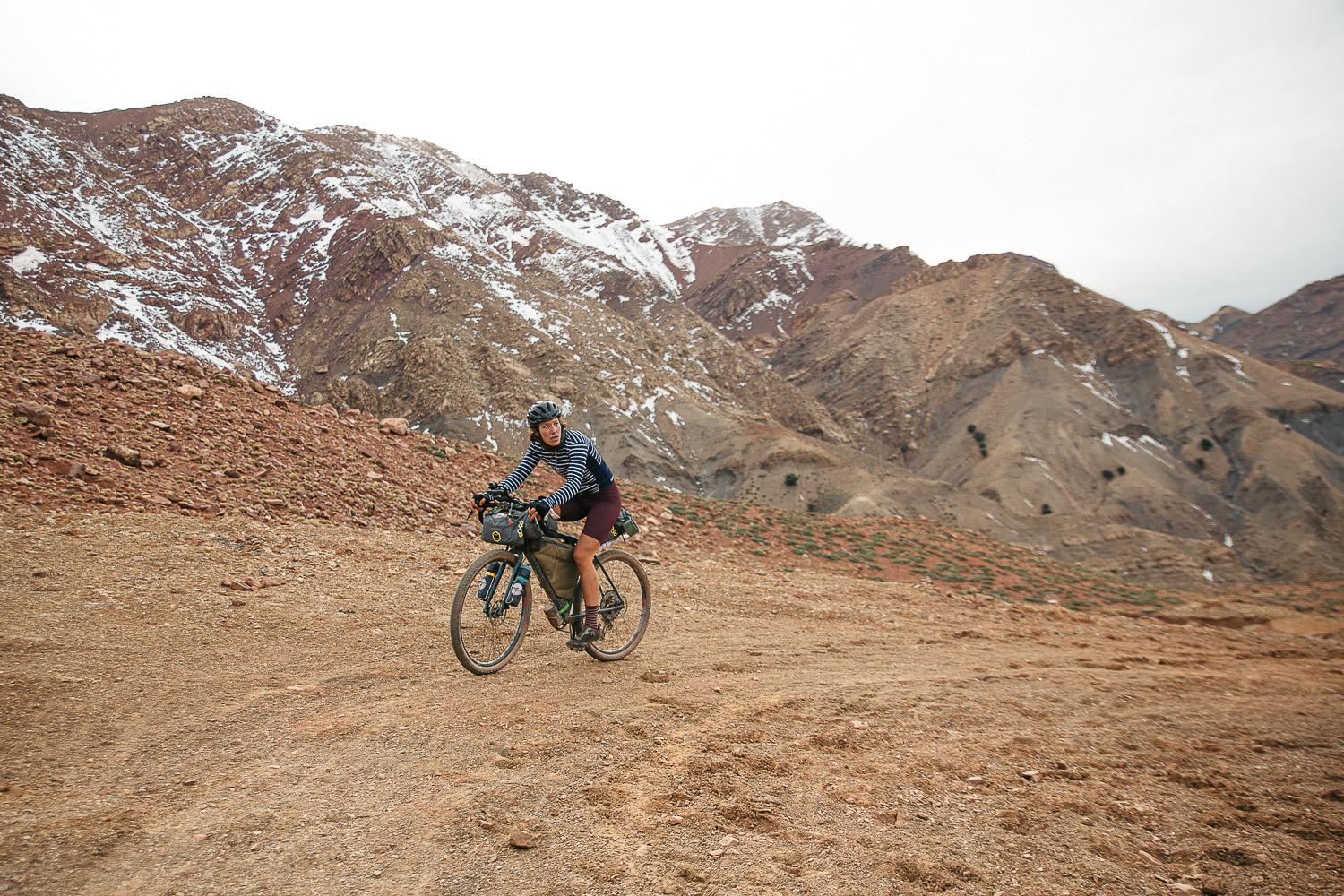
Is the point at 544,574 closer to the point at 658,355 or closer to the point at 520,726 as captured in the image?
the point at 520,726

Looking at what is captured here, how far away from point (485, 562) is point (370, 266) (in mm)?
71013

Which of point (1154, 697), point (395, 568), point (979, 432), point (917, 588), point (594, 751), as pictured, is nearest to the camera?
point (594, 751)

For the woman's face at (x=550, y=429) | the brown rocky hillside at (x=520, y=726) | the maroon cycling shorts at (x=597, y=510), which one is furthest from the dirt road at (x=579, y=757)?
the woman's face at (x=550, y=429)

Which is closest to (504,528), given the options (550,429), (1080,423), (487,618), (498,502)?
(498,502)

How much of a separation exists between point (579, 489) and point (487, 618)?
1.41m

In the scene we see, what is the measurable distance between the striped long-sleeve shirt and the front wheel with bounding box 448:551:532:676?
0.70 m

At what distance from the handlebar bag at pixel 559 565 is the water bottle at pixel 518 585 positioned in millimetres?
165

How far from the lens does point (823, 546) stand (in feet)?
58.9

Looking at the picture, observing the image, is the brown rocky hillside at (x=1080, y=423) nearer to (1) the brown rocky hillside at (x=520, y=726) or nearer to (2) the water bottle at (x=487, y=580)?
(1) the brown rocky hillside at (x=520, y=726)

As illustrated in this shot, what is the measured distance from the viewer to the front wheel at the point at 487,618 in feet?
19.0

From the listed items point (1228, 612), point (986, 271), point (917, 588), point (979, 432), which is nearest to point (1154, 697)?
point (917, 588)

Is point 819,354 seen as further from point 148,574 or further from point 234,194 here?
point 148,574

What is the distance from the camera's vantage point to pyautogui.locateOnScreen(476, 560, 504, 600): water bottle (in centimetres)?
599

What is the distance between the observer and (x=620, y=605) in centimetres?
682
